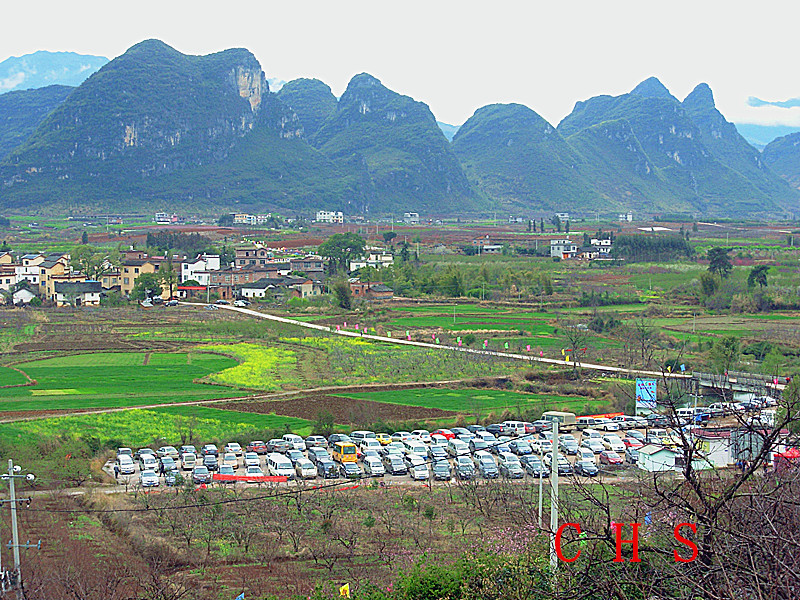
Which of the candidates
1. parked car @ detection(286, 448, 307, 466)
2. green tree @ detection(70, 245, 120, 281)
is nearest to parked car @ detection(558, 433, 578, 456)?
parked car @ detection(286, 448, 307, 466)

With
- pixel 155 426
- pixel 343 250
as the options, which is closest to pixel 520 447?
pixel 155 426

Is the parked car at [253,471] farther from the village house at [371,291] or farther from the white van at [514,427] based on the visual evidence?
the village house at [371,291]

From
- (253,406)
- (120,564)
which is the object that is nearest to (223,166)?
(253,406)

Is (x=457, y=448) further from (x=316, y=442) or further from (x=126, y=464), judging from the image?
(x=126, y=464)

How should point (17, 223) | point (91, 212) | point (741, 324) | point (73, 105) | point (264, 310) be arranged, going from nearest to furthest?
1. point (741, 324)
2. point (264, 310)
3. point (17, 223)
4. point (91, 212)
5. point (73, 105)

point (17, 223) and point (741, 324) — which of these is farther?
point (17, 223)

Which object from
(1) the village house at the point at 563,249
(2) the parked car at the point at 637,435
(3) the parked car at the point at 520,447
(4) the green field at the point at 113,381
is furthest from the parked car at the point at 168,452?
(1) the village house at the point at 563,249

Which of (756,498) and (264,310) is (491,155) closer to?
(264,310)
